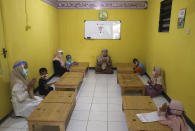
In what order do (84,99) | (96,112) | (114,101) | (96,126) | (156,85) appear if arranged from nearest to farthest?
(96,126), (96,112), (114,101), (84,99), (156,85)

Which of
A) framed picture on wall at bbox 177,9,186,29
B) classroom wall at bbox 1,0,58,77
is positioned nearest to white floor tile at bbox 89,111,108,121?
classroom wall at bbox 1,0,58,77

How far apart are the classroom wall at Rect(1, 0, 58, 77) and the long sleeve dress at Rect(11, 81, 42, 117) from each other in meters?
0.47

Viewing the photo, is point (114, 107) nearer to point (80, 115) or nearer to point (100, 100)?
point (100, 100)

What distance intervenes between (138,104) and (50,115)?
140 cm

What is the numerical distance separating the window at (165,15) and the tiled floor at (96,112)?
5.82 ft

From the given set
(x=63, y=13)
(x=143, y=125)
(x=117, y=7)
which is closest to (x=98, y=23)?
(x=117, y=7)

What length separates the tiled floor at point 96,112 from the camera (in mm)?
2352

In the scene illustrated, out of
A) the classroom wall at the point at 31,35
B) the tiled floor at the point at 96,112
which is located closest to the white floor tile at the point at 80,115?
the tiled floor at the point at 96,112

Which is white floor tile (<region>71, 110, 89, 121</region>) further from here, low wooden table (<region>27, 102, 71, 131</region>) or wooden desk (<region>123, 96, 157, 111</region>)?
wooden desk (<region>123, 96, 157, 111</region>)

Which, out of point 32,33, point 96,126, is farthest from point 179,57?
point 32,33

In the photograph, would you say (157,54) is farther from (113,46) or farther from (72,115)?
(72,115)

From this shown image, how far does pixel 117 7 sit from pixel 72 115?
13.9 feet

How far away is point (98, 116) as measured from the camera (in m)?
2.66

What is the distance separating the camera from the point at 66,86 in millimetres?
3344
